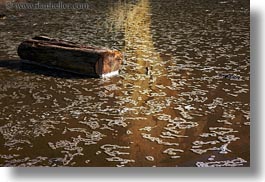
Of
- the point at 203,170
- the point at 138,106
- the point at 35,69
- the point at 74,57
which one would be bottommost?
the point at 203,170

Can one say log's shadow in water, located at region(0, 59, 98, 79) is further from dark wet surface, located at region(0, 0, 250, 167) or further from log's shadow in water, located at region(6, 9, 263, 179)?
log's shadow in water, located at region(6, 9, 263, 179)

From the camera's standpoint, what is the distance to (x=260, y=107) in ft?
15.4

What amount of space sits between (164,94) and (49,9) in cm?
1434

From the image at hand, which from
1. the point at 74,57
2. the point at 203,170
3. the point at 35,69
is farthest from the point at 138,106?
the point at 35,69

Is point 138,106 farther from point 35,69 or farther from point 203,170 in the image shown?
point 35,69

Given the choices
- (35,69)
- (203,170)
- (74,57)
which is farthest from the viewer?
A: (35,69)

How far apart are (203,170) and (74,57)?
490 centimetres

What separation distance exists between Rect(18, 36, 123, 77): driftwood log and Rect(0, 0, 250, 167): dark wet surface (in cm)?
22

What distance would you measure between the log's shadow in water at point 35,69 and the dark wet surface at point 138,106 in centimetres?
2

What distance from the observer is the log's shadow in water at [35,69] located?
29.0 feet

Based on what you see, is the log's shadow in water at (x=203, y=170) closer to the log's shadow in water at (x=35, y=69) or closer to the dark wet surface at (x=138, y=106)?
the dark wet surface at (x=138, y=106)

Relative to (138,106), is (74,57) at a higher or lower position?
higher

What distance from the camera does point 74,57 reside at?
8.81 m

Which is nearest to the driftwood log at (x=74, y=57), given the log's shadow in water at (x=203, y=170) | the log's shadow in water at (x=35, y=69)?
the log's shadow in water at (x=35, y=69)
